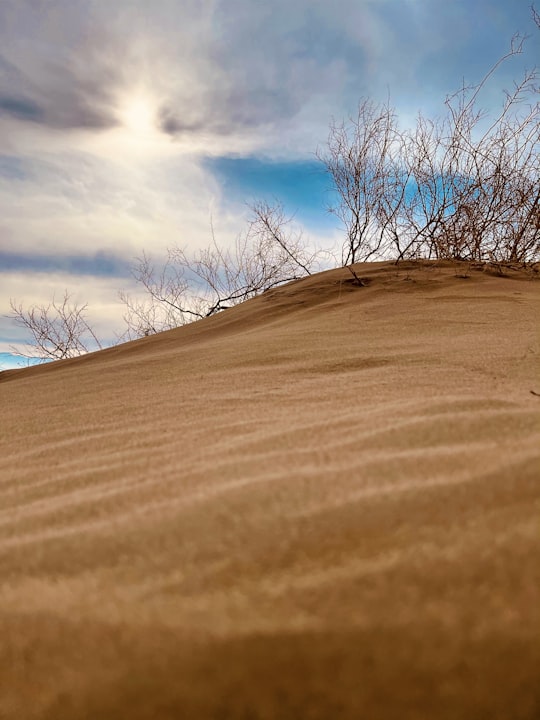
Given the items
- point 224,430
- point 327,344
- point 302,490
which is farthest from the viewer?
point 327,344

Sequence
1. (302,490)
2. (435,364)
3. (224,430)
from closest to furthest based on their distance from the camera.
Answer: (302,490), (224,430), (435,364)

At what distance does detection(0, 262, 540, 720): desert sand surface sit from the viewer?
0.38 m

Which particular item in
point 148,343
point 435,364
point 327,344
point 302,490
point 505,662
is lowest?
point 505,662

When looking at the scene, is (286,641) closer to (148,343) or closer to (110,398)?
(110,398)

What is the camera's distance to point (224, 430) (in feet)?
2.69

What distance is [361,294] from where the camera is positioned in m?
3.06

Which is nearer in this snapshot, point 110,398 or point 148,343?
point 110,398

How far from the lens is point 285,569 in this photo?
44 cm

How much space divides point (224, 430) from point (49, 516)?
0.29m

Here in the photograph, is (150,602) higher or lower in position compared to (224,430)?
lower

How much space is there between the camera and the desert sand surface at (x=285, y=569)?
15.0 inches

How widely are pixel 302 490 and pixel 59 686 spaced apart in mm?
250

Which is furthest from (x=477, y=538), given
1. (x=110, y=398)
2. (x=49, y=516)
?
(x=110, y=398)

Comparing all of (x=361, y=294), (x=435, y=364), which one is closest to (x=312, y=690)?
(x=435, y=364)
